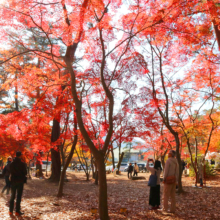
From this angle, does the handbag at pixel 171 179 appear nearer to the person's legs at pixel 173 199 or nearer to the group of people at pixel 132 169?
the person's legs at pixel 173 199

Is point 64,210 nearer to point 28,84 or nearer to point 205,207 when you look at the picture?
point 205,207

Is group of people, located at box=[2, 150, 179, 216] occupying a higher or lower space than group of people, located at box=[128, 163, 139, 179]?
higher

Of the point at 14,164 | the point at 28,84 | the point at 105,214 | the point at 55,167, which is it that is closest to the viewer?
the point at 105,214

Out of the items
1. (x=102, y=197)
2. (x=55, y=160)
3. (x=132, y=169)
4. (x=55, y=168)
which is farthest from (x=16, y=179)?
(x=132, y=169)

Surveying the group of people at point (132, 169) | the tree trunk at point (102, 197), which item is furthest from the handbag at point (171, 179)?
the group of people at point (132, 169)

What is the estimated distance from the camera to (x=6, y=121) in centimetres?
985

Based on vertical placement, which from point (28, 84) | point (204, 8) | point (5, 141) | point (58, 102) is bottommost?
point (5, 141)

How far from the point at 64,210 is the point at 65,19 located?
223 inches

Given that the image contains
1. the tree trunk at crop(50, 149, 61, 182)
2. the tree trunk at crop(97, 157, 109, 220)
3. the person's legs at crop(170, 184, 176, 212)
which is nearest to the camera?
the tree trunk at crop(97, 157, 109, 220)

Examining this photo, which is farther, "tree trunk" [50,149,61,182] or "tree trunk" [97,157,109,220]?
"tree trunk" [50,149,61,182]

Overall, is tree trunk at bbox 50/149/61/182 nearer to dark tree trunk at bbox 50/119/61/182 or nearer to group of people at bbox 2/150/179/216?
dark tree trunk at bbox 50/119/61/182

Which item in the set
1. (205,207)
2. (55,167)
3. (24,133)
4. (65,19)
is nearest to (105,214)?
(205,207)

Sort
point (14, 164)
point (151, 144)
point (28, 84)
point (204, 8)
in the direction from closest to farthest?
point (14, 164) → point (204, 8) → point (28, 84) → point (151, 144)

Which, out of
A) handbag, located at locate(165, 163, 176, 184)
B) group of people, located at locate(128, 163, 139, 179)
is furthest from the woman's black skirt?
group of people, located at locate(128, 163, 139, 179)
